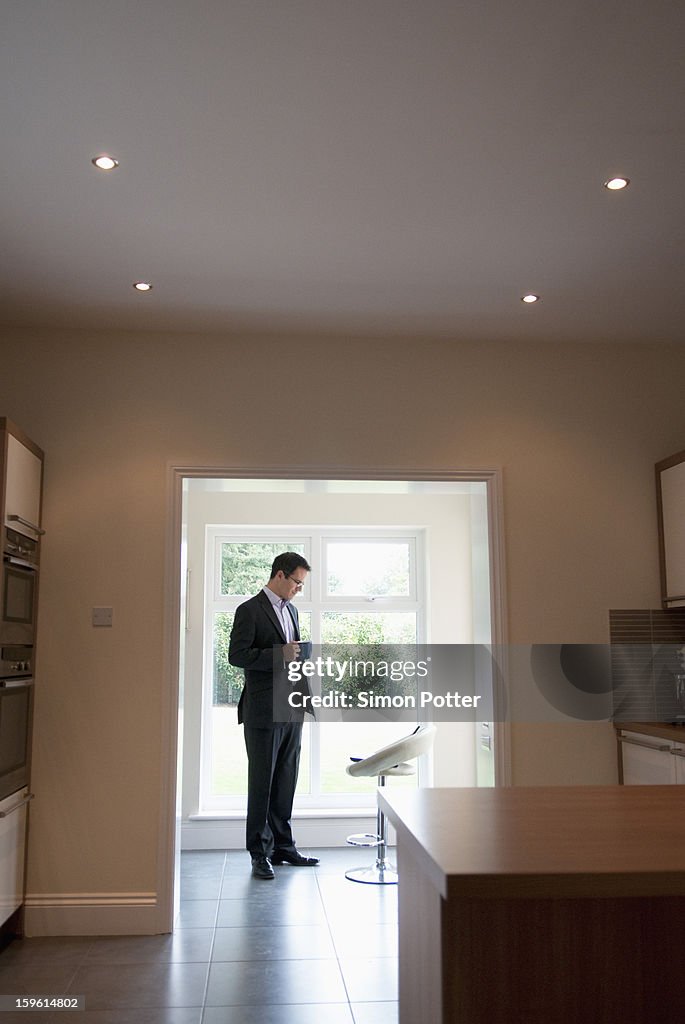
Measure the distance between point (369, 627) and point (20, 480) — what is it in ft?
9.73

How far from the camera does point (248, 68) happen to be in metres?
2.38

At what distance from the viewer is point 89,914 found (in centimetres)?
390

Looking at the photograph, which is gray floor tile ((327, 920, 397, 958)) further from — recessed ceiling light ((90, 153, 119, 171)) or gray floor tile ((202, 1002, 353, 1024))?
recessed ceiling light ((90, 153, 119, 171))

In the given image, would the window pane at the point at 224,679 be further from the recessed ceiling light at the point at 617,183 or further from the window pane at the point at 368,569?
the recessed ceiling light at the point at 617,183

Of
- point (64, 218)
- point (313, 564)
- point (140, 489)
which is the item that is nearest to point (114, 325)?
point (140, 489)

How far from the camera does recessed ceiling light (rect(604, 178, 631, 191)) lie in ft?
9.58

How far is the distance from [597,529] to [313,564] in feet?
→ 7.41

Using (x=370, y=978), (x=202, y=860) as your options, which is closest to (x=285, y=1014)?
(x=370, y=978)

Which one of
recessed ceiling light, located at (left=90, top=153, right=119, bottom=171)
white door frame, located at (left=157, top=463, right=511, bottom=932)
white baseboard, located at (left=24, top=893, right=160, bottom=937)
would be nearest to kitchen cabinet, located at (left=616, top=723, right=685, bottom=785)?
white door frame, located at (left=157, top=463, right=511, bottom=932)

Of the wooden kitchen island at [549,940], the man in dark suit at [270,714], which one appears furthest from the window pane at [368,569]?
the wooden kitchen island at [549,940]

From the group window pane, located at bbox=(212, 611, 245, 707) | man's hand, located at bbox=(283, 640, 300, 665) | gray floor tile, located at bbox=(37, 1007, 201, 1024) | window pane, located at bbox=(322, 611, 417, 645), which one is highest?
window pane, located at bbox=(322, 611, 417, 645)

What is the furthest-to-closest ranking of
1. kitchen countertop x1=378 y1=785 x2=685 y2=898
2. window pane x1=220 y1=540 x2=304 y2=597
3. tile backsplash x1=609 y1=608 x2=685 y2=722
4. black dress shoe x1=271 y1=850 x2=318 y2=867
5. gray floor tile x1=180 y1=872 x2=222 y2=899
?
window pane x1=220 y1=540 x2=304 y2=597 → black dress shoe x1=271 y1=850 x2=318 y2=867 → gray floor tile x1=180 y1=872 x2=222 y2=899 → tile backsplash x1=609 y1=608 x2=685 y2=722 → kitchen countertop x1=378 y1=785 x2=685 y2=898

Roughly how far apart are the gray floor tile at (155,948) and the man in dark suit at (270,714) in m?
1.05

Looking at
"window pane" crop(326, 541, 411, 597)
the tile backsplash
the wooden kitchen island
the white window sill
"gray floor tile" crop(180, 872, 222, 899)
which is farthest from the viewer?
"window pane" crop(326, 541, 411, 597)
